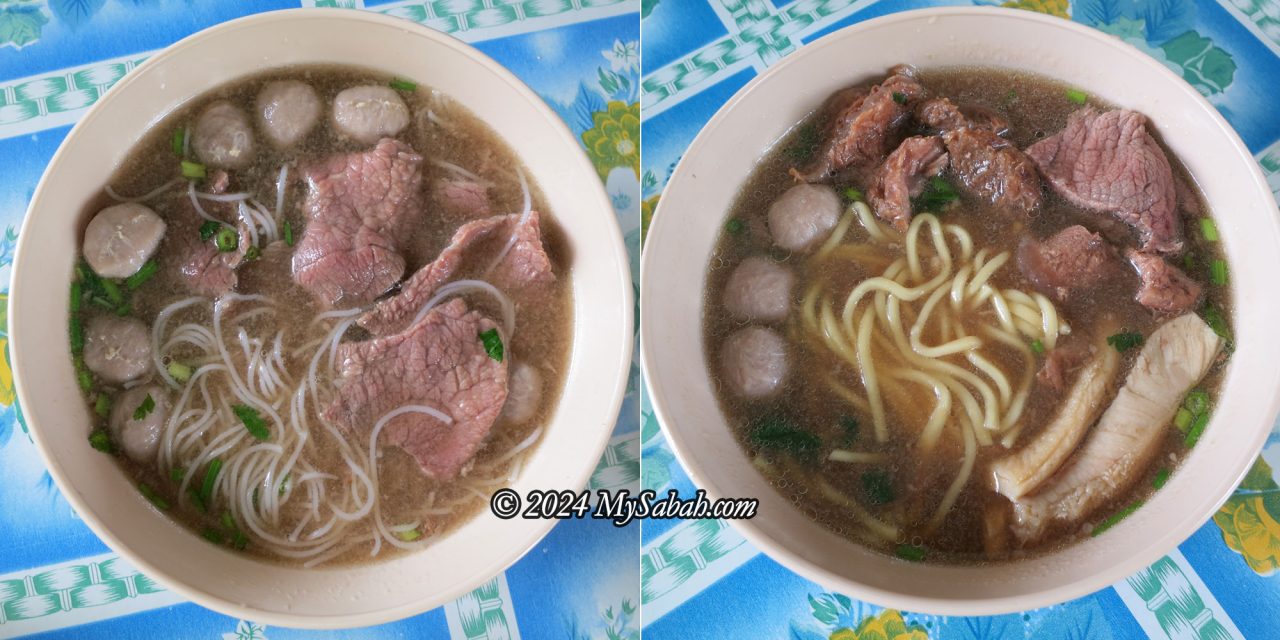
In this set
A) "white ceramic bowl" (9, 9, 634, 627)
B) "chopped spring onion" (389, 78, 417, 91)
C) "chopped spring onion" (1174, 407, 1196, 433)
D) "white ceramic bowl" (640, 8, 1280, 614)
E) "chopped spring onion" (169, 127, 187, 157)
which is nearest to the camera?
"white ceramic bowl" (640, 8, 1280, 614)

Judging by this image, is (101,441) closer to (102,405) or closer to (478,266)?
(102,405)

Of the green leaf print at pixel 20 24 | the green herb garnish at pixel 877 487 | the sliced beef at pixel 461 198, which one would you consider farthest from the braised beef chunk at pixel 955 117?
the green leaf print at pixel 20 24

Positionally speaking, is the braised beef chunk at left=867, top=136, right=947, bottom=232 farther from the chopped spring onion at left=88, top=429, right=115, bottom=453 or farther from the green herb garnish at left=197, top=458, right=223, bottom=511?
the chopped spring onion at left=88, top=429, right=115, bottom=453

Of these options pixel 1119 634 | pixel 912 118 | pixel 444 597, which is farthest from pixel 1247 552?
pixel 444 597

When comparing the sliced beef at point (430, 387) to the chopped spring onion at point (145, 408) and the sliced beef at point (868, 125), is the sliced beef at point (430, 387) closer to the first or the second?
the chopped spring onion at point (145, 408)

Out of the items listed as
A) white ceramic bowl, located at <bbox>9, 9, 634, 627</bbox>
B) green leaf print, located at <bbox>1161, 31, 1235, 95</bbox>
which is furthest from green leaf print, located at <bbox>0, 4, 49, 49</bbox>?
green leaf print, located at <bbox>1161, 31, 1235, 95</bbox>

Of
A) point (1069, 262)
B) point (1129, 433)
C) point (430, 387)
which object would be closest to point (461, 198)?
point (430, 387)
